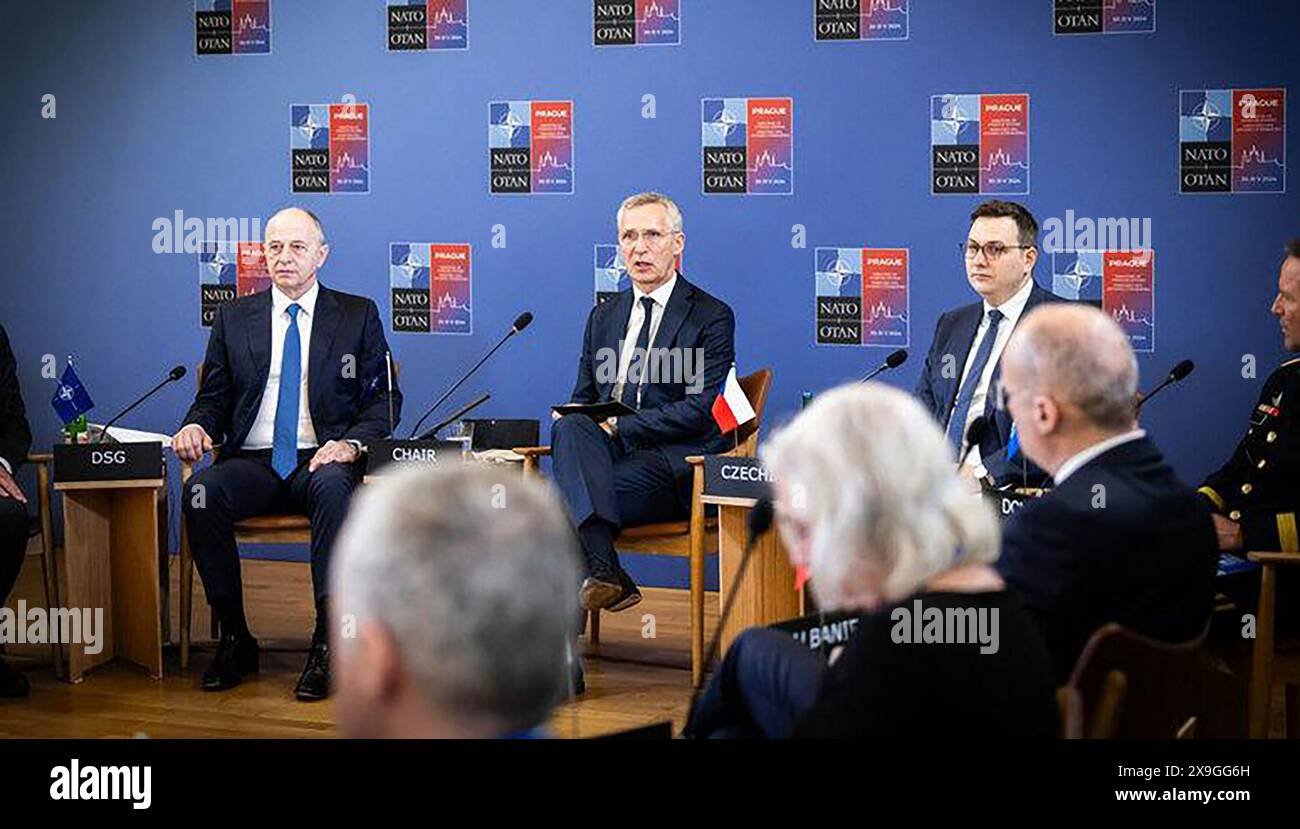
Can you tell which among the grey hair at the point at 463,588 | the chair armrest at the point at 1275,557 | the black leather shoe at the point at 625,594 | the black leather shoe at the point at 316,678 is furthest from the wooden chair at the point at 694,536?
the grey hair at the point at 463,588

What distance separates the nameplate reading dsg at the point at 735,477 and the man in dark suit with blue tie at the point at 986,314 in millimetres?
704

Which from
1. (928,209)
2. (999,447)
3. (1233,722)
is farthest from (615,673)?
(1233,722)

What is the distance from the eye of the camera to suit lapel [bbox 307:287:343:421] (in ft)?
19.0

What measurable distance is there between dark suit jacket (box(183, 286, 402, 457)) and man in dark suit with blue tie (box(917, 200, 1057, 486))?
1.87 metres

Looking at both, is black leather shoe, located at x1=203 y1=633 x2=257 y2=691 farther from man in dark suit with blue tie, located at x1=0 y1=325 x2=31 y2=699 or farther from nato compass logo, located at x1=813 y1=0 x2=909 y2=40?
nato compass logo, located at x1=813 y1=0 x2=909 y2=40

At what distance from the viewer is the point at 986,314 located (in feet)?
18.0

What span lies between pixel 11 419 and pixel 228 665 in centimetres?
110

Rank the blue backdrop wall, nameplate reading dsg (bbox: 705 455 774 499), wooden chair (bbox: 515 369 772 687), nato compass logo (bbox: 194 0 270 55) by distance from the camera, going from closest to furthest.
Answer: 1. nameplate reading dsg (bbox: 705 455 774 499)
2. wooden chair (bbox: 515 369 772 687)
3. the blue backdrop wall
4. nato compass logo (bbox: 194 0 270 55)

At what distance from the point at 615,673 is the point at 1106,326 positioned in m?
2.88

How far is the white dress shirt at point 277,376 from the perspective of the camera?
5.79 meters

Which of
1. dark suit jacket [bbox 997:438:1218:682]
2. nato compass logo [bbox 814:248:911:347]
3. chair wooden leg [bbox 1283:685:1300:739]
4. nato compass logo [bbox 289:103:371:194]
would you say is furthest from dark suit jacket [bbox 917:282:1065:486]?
nato compass logo [bbox 289:103:371:194]

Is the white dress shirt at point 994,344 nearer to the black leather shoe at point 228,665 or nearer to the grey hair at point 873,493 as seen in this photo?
the black leather shoe at point 228,665
